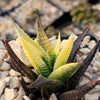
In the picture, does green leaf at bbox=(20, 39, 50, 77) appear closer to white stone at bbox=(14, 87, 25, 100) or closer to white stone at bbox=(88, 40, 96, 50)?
white stone at bbox=(14, 87, 25, 100)

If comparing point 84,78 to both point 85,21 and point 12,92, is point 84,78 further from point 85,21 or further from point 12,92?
point 85,21

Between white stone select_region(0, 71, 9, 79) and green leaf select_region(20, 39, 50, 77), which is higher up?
green leaf select_region(20, 39, 50, 77)

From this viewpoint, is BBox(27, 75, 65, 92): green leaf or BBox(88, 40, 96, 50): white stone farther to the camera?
BBox(88, 40, 96, 50): white stone

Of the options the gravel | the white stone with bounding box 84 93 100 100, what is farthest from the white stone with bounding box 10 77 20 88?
the white stone with bounding box 84 93 100 100

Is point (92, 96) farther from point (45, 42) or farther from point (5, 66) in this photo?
point (5, 66)

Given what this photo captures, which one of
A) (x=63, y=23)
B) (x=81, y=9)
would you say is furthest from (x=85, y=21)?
(x=63, y=23)

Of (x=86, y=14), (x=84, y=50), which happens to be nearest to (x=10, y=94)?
(x=84, y=50)

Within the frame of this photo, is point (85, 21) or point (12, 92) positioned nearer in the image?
point (12, 92)

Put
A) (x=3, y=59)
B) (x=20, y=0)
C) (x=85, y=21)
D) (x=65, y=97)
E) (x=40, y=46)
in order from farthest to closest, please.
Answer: (x=20, y=0) → (x=85, y=21) → (x=3, y=59) → (x=40, y=46) → (x=65, y=97)
